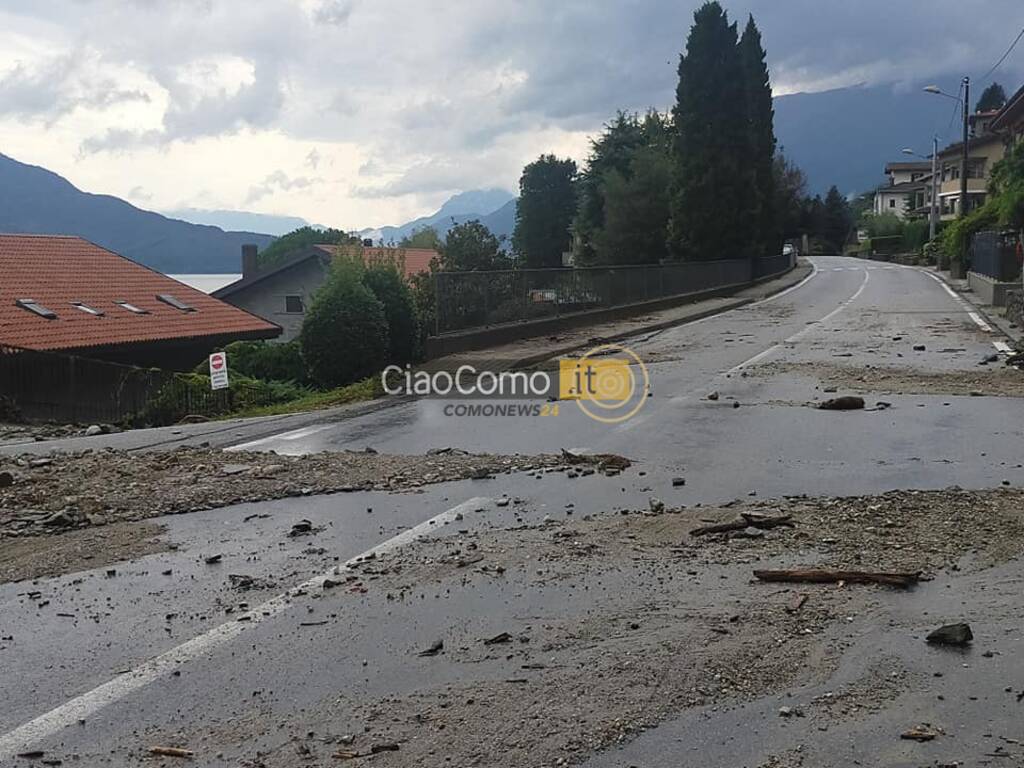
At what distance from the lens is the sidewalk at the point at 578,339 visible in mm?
17125

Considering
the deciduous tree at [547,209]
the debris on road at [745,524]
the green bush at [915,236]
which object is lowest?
the debris on road at [745,524]

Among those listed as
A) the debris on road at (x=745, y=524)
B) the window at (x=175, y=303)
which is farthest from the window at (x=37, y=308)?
the debris on road at (x=745, y=524)

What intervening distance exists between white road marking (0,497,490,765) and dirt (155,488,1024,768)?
528 mm

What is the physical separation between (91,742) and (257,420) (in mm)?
9050

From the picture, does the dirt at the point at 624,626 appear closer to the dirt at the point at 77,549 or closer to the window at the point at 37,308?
the dirt at the point at 77,549

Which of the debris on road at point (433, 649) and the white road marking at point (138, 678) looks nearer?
the white road marking at point (138, 678)

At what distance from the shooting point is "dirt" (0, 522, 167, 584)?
6.15m

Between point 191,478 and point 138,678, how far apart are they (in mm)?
4307

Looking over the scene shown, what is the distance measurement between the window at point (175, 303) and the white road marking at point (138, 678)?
115 feet

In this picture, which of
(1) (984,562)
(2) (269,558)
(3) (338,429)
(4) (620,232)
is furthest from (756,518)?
(4) (620,232)

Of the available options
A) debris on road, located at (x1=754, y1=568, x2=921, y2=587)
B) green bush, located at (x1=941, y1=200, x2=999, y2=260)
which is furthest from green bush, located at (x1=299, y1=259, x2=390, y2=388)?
green bush, located at (x1=941, y1=200, x2=999, y2=260)

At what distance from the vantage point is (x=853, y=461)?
848cm

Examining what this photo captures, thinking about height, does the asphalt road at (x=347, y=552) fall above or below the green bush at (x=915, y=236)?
below

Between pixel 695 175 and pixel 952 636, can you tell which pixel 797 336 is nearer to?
pixel 952 636
